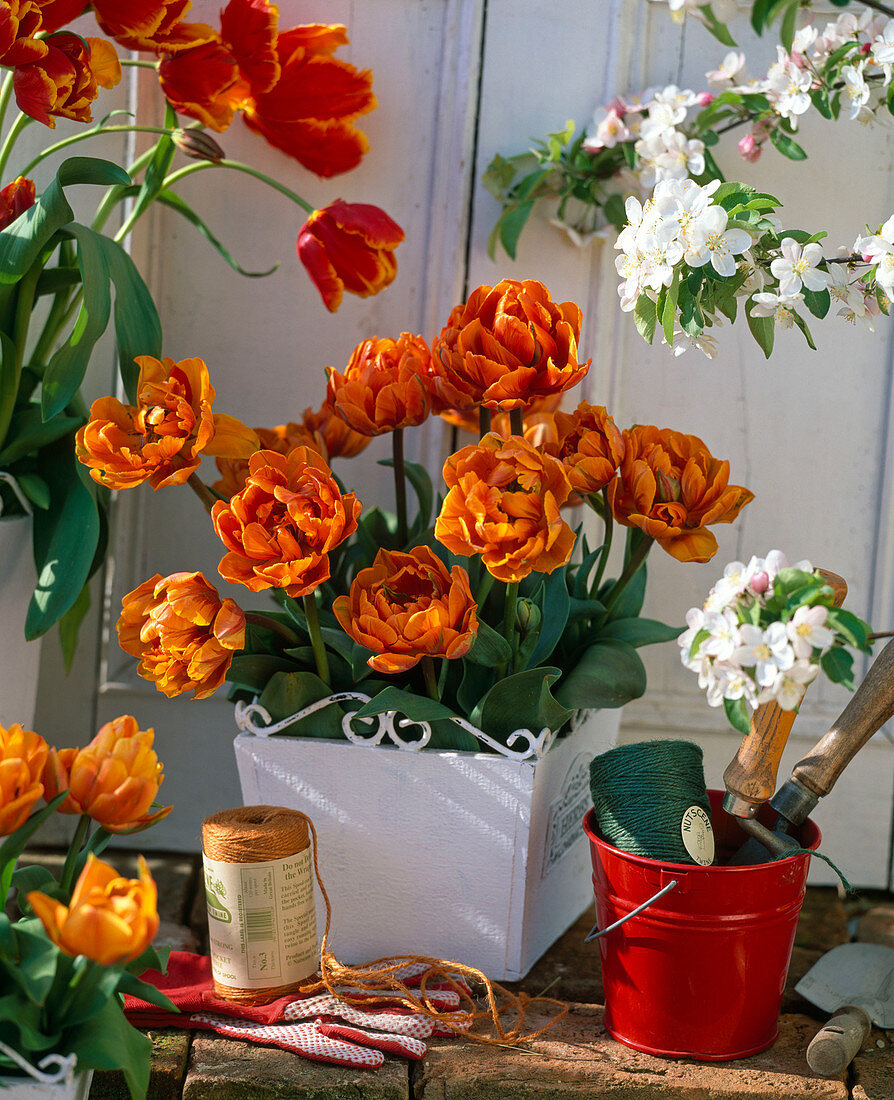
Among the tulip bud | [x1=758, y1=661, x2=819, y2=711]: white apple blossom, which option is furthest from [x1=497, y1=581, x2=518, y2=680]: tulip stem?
the tulip bud

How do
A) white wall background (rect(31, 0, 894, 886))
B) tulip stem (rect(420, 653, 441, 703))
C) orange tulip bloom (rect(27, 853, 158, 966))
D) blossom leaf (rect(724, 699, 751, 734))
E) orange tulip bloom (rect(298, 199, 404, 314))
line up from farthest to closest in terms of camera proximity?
white wall background (rect(31, 0, 894, 886)), orange tulip bloom (rect(298, 199, 404, 314)), tulip stem (rect(420, 653, 441, 703)), blossom leaf (rect(724, 699, 751, 734)), orange tulip bloom (rect(27, 853, 158, 966))

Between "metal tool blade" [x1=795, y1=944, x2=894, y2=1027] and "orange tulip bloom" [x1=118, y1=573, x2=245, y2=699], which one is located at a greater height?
"orange tulip bloom" [x1=118, y1=573, x2=245, y2=699]

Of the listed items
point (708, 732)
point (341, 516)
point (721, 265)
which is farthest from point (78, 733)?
point (721, 265)

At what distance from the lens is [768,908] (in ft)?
2.53

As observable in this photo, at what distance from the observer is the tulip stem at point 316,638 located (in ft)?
2.70

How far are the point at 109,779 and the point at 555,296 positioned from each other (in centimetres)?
73

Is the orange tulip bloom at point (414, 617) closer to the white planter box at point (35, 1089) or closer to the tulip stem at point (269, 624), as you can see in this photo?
the tulip stem at point (269, 624)

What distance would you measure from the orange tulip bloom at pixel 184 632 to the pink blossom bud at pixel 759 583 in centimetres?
36

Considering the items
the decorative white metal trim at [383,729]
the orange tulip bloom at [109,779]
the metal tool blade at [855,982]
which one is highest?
the orange tulip bloom at [109,779]

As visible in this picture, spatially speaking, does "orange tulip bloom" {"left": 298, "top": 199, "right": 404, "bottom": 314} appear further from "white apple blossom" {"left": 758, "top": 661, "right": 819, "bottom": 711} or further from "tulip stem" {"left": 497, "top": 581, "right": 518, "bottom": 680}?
"white apple blossom" {"left": 758, "top": 661, "right": 819, "bottom": 711}

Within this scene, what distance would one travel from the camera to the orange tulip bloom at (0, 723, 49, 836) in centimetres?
58

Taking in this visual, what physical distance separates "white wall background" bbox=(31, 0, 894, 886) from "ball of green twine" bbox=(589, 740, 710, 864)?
1.21 ft

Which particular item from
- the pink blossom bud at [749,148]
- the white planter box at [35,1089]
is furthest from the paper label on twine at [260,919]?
the pink blossom bud at [749,148]

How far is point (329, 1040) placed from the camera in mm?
778
